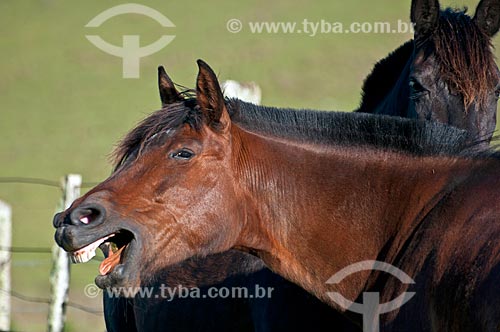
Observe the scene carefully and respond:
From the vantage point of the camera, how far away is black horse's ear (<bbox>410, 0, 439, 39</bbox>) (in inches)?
195

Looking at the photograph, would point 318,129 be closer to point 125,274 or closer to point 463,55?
point 125,274

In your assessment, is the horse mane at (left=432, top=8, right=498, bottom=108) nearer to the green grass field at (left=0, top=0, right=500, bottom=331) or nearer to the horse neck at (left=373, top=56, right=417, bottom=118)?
the horse neck at (left=373, top=56, right=417, bottom=118)

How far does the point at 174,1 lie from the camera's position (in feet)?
109

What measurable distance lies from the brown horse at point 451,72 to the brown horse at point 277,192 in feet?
2.90

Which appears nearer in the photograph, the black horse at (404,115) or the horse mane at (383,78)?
the black horse at (404,115)

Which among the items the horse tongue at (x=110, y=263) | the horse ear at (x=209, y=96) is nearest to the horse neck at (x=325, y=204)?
the horse ear at (x=209, y=96)

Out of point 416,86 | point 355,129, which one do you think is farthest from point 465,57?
point 355,129

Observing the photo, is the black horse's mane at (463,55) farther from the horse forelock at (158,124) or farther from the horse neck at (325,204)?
the horse forelock at (158,124)

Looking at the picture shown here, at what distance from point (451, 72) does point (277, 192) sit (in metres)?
1.42

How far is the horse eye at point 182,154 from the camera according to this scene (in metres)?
3.72

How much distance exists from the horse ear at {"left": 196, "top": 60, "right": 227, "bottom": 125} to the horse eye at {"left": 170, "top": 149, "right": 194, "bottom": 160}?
0.16 m

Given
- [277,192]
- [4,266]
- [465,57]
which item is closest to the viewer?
[277,192]

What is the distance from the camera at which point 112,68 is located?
28.0 meters

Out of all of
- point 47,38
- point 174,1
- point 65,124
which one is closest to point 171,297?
point 65,124
